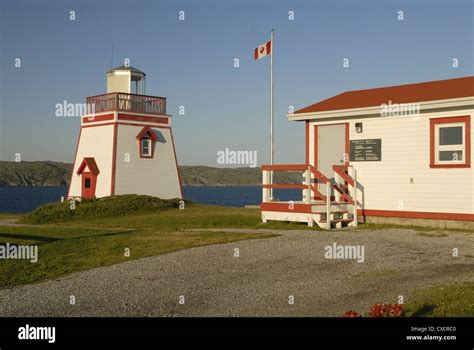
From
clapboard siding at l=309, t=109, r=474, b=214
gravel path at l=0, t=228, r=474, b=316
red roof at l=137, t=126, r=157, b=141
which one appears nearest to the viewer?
gravel path at l=0, t=228, r=474, b=316

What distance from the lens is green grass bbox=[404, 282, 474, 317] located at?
812 centimetres

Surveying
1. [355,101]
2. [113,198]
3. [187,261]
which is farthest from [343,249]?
[113,198]

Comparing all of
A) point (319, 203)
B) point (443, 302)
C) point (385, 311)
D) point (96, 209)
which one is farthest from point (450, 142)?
point (96, 209)

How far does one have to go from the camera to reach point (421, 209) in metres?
18.8

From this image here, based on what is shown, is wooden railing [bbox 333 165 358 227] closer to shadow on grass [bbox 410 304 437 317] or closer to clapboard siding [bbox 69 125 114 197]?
shadow on grass [bbox 410 304 437 317]

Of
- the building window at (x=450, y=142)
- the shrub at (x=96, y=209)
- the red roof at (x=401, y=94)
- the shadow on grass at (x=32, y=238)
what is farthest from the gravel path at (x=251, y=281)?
the shrub at (x=96, y=209)

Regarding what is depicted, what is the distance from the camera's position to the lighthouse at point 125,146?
34719 mm

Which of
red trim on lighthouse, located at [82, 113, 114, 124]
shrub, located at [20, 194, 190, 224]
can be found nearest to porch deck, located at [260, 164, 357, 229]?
shrub, located at [20, 194, 190, 224]

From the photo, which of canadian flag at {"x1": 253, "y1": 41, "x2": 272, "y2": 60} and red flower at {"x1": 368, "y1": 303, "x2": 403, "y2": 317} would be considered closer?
red flower at {"x1": 368, "y1": 303, "x2": 403, "y2": 317}

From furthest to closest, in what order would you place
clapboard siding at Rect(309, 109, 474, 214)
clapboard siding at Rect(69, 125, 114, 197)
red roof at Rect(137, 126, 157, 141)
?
red roof at Rect(137, 126, 157, 141), clapboard siding at Rect(69, 125, 114, 197), clapboard siding at Rect(309, 109, 474, 214)

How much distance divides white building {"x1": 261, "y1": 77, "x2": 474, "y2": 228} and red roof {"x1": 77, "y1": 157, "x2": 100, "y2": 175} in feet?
55.4

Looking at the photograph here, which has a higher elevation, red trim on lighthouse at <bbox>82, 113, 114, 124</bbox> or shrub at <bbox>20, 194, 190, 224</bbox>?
red trim on lighthouse at <bbox>82, 113, 114, 124</bbox>
